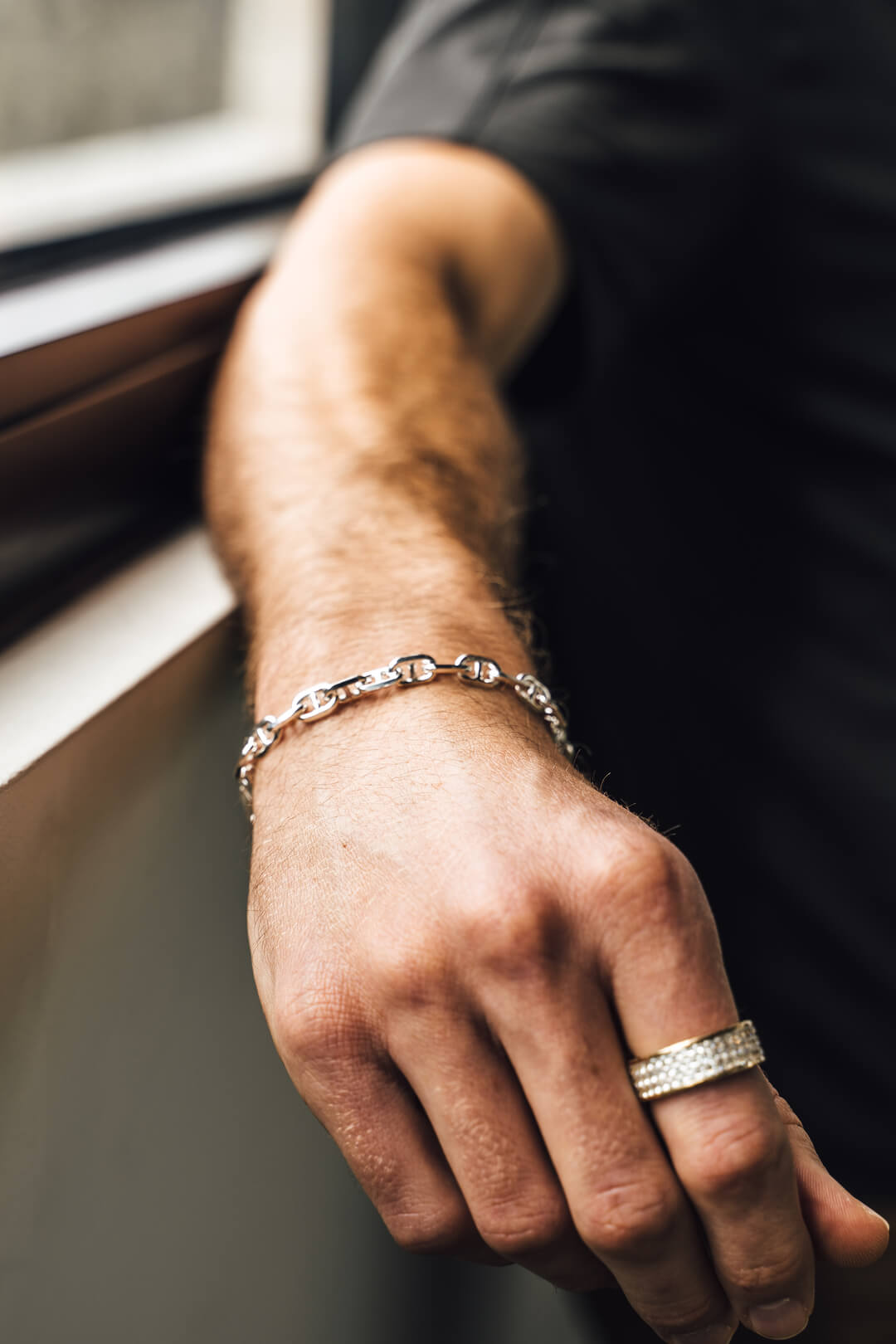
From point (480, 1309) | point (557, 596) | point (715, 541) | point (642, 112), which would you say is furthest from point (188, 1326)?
point (642, 112)

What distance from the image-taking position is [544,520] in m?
0.86

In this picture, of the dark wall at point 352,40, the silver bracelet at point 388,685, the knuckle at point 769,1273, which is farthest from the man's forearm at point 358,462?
the dark wall at point 352,40

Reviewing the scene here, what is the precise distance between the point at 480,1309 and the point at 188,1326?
0.38m

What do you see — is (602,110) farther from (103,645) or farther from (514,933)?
(514,933)

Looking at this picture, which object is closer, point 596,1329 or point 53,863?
point 53,863

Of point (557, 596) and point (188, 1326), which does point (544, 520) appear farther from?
point (188, 1326)

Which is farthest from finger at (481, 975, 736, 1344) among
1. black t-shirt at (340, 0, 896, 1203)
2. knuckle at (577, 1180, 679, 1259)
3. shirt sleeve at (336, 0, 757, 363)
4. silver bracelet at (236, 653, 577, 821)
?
shirt sleeve at (336, 0, 757, 363)

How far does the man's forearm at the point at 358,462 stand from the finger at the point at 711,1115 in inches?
5.7

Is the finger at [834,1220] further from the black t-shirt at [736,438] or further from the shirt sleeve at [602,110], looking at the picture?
the shirt sleeve at [602,110]

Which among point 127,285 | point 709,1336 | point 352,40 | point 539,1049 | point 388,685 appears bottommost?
point 709,1336

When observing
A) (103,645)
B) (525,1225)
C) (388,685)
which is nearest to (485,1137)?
(525,1225)

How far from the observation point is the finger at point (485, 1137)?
28 centimetres

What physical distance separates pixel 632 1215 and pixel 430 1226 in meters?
0.07

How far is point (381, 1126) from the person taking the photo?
0.30 metres
